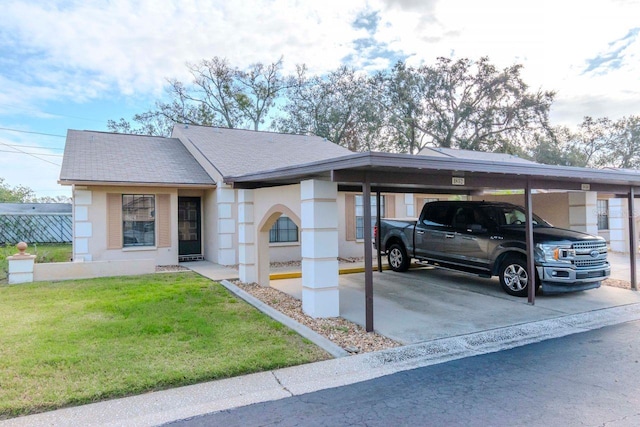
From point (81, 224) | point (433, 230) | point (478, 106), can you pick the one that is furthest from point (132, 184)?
point (478, 106)

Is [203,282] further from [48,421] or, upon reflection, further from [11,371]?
[48,421]

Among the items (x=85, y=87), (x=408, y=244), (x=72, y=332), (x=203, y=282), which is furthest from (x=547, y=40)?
(x=85, y=87)

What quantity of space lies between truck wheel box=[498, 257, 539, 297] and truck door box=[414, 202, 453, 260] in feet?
5.38

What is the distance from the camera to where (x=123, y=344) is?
527 cm

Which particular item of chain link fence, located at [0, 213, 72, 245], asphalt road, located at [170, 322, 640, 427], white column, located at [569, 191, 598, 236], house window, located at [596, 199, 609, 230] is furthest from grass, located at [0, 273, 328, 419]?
house window, located at [596, 199, 609, 230]

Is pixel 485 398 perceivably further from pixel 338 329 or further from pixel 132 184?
pixel 132 184

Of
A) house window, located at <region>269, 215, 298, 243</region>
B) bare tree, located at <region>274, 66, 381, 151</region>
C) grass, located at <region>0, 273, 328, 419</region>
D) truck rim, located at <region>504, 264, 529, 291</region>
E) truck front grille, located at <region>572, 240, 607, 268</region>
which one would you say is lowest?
grass, located at <region>0, 273, 328, 419</region>

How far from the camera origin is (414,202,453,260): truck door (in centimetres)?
1014

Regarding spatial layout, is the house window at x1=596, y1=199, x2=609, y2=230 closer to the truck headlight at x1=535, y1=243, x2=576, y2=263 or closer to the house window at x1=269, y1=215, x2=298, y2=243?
the truck headlight at x1=535, y1=243, x2=576, y2=263

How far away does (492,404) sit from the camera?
152 inches

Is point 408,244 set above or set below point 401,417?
above

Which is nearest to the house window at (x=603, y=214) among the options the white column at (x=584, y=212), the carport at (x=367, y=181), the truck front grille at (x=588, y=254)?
the white column at (x=584, y=212)

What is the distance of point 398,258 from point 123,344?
26.7ft

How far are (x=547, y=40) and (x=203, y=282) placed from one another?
1357 cm
